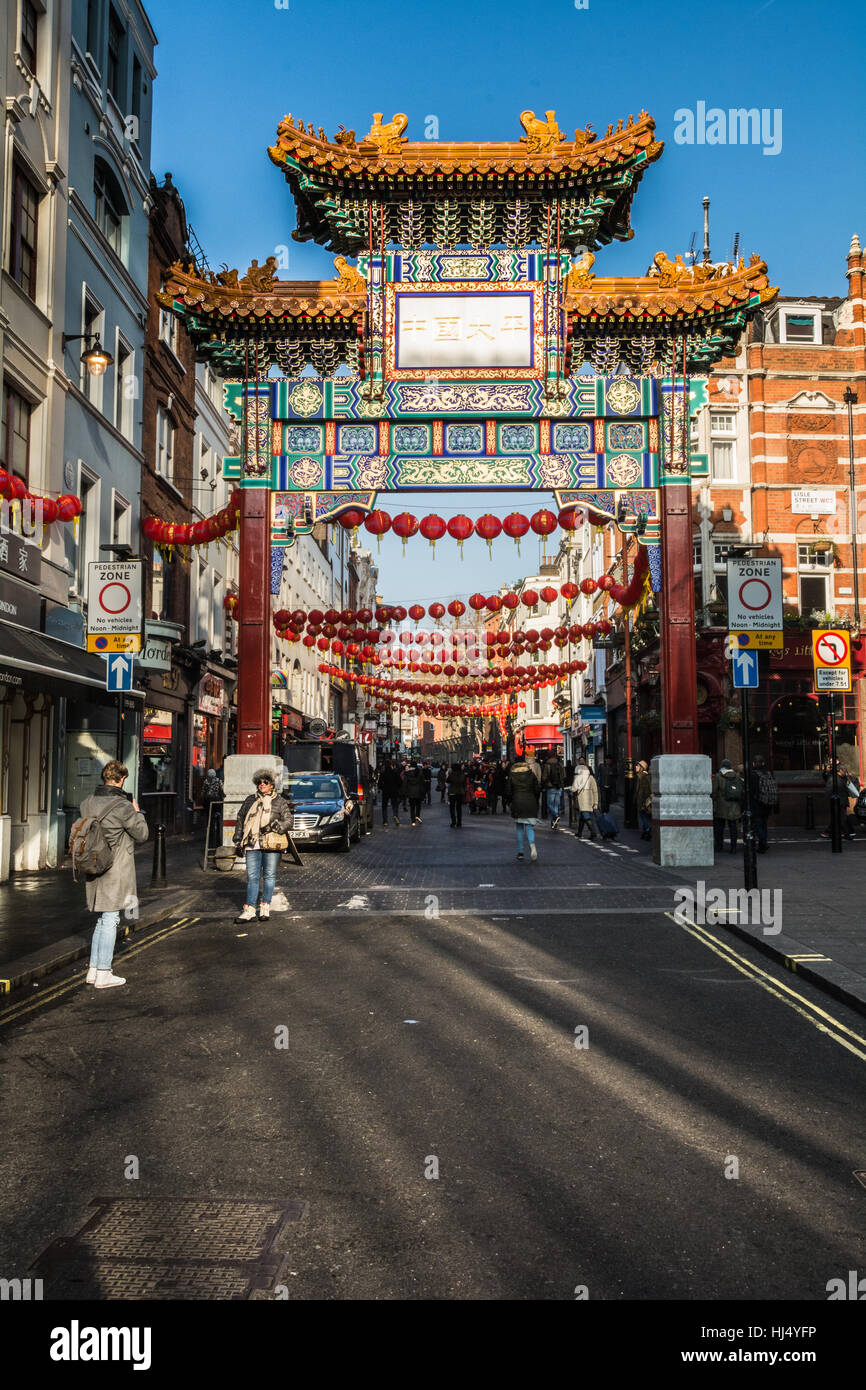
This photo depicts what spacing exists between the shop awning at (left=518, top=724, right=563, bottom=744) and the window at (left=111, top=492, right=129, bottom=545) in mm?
48122

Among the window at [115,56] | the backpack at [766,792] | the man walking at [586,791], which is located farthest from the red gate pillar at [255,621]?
the window at [115,56]

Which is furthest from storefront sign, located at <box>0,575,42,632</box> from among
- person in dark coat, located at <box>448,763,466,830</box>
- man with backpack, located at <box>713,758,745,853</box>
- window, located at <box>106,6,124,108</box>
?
person in dark coat, located at <box>448,763,466,830</box>

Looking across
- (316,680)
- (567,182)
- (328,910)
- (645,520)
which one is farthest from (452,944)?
(316,680)

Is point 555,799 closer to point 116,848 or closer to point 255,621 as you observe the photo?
point 255,621

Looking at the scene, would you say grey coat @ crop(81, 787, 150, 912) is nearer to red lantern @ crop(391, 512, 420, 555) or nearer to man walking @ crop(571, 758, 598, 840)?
red lantern @ crop(391, 512, 420, 555)

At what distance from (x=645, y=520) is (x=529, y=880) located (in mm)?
6331

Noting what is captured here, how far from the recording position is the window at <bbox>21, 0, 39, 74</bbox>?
627 inches

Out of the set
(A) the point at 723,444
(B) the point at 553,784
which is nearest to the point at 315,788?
(B) the point at 553,784

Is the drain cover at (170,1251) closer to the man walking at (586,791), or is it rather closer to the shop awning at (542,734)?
the man walking at (586,791)

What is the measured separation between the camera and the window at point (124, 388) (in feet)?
69.2

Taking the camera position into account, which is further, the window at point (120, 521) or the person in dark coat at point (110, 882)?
the window at point (120, 521)

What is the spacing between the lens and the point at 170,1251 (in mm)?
3627

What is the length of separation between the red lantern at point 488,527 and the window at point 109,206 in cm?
946
